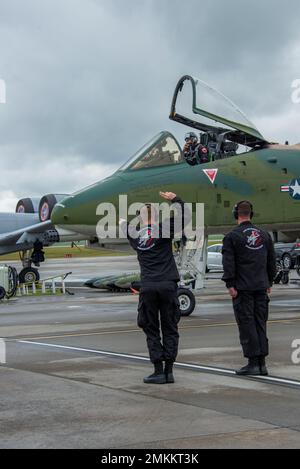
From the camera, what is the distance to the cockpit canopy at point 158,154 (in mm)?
14039

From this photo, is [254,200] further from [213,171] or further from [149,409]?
[149,409]

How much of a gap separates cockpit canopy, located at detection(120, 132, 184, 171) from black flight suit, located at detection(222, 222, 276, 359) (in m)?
6.62

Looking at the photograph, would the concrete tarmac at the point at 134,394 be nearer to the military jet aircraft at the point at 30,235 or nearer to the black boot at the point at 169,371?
the black boot at the point at 169,371

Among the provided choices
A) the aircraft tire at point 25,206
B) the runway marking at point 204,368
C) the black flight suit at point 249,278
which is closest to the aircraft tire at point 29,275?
the aircraft tire at point 25,206

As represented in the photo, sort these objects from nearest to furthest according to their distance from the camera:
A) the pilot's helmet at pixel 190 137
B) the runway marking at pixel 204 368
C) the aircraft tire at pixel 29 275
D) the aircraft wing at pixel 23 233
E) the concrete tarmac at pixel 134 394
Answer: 1. the concrete tarmac at pixel 134 394
2. the runway marking at pixel 204 368
3. the pilot's helmet at pixel 190 137
4. the aircraft tire at pixel 29 275
5. the aircraft wing at pixel 23 233

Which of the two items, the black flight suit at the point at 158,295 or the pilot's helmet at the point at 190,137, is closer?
the black flight suit at the point at 158,295

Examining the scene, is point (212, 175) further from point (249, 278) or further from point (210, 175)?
point (249, 278)

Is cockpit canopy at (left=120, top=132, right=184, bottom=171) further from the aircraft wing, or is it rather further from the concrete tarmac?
the aircraft wing

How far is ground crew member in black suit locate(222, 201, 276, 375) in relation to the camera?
751 centimetres

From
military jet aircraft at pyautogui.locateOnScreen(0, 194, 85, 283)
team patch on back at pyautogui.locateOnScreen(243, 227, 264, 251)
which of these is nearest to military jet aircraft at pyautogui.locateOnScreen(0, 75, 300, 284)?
team patch on back at pyautogui.locateOnScreen(243, 227, 264, 251)

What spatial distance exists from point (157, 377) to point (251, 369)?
103 centimetres
